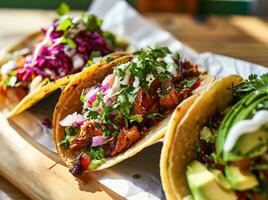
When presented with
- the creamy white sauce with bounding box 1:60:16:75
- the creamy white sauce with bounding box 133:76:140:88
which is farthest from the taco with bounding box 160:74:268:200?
the creamy white sauce with bounding box 1:60:16:75

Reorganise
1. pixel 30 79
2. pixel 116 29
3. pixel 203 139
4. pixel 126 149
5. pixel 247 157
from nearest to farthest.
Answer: pixel 247 157 → pixel 203 139 → pixel 126 149 → pixel 30 79 → pixel 116 29

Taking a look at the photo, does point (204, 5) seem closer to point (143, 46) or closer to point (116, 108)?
point (143, 46)

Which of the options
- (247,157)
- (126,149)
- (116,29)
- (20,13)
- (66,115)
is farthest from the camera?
(20,13)

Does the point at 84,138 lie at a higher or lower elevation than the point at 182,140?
lower

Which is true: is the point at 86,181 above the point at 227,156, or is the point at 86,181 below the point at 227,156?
below

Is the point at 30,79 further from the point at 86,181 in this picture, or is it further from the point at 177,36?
the point at 177,36

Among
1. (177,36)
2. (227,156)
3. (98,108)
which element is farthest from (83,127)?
(177,36)

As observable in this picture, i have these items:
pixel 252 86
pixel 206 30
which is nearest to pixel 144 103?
pixel 252 86
